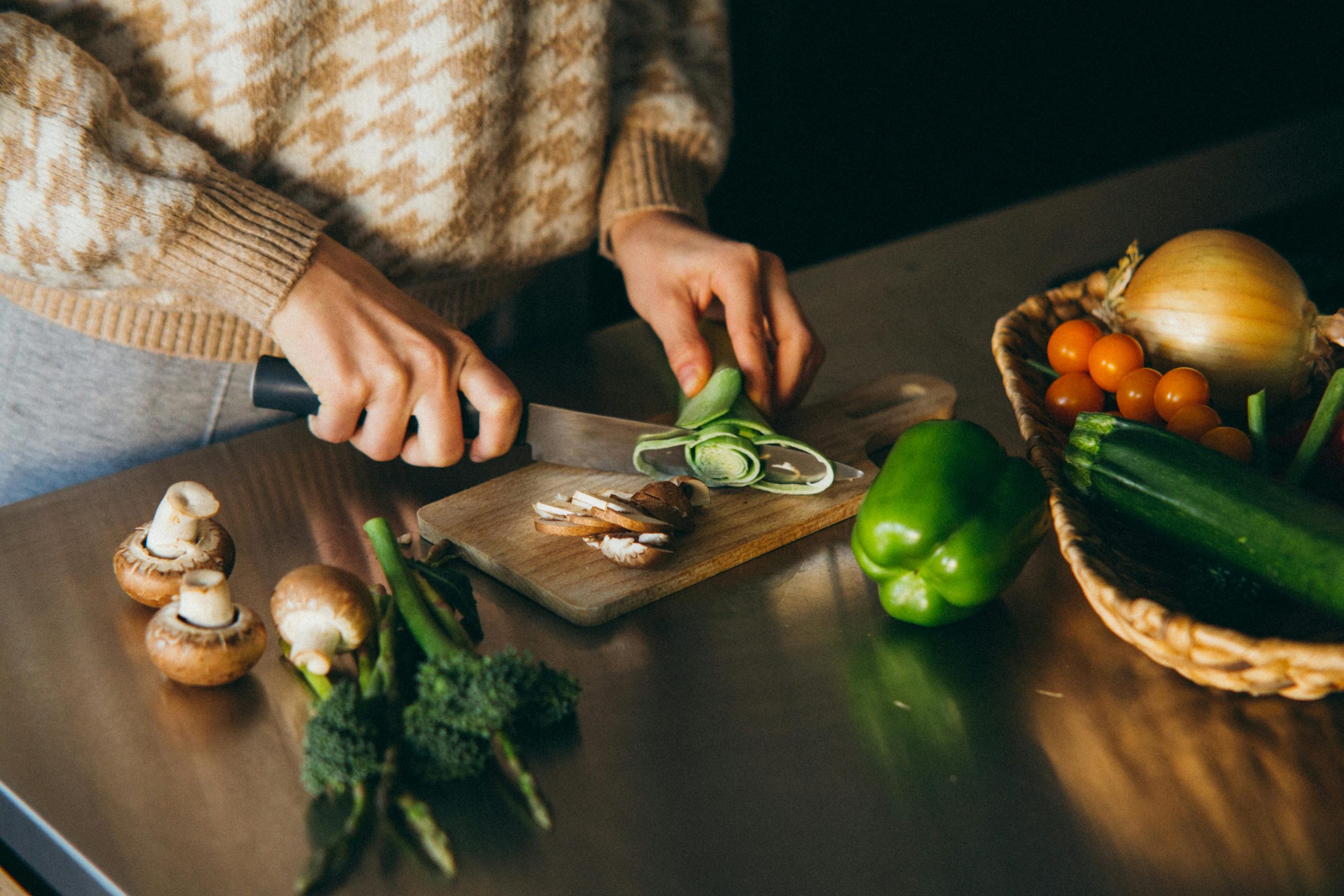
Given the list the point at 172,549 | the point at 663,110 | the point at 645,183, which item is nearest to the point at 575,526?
the point at 172,549

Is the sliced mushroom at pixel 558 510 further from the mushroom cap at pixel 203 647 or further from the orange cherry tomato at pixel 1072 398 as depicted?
the orange cherry tomato at pixel 1072 398

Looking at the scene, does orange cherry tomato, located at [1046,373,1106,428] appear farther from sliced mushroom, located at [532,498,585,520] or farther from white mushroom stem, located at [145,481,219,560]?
white mushroom stem, located at [145,481,219,560]

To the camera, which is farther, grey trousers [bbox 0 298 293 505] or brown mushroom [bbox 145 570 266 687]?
grey trousers [bbox 0 298 293 505]

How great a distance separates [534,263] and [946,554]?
81 cm

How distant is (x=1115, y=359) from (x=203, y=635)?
2.82ft

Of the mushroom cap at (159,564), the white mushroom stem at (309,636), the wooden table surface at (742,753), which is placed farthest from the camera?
the mushroom cap at (159,564)

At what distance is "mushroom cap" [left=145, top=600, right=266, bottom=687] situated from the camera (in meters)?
0.80

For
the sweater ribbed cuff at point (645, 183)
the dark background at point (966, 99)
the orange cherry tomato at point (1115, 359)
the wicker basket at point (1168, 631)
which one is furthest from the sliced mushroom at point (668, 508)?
the dark background at point (966, 99)

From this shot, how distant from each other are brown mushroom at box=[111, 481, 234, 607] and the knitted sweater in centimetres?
25

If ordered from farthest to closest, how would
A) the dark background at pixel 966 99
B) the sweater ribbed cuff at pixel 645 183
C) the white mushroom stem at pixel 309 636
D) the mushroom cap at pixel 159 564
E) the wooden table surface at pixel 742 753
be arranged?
the dark background at pixel 966 99 < the sweater ribbed cuff at pixel 645 183 < the mushroom cap at pixel 159 564 < the white mushroom stem at pixel 309 636 < the wooden table surface at pixel 742 753

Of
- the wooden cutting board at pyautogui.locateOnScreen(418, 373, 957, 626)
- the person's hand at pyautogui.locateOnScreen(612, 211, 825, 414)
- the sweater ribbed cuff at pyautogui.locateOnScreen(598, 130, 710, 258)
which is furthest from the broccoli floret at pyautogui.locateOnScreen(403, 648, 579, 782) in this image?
the sweater ribbed cuff at pyautogui.locateOnScreen(598, 130, 710, 258)

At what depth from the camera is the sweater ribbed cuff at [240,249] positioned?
3.39 feet

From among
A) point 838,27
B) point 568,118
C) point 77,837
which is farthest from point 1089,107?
point 77,837

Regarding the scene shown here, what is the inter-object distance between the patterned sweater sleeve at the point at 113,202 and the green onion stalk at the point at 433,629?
12.1 inches
